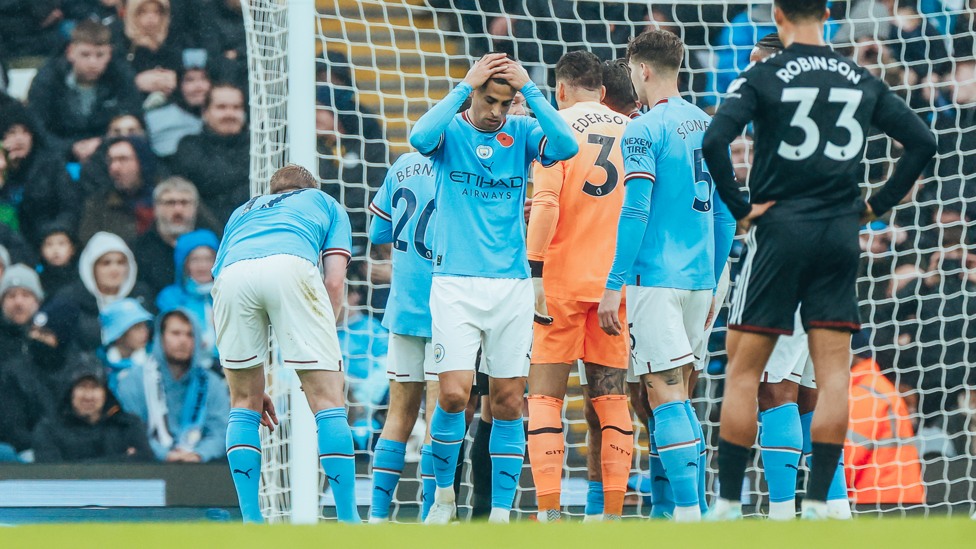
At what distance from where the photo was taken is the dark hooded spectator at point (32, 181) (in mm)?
6297

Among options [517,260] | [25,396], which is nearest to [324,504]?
[25,396]

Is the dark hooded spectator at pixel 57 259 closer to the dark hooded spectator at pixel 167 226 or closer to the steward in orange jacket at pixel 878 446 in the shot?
the dark hooded spectator at pixel 167 226

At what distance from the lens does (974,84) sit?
614cm

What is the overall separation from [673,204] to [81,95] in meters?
4.37

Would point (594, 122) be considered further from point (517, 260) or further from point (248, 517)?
point (248, 517)

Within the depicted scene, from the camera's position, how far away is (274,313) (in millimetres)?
3855

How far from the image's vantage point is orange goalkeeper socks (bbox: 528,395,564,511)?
4000 mm

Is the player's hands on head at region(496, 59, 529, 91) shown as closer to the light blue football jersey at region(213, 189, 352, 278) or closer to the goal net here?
the light blue football jersey at region(213, 189, 352, 278)

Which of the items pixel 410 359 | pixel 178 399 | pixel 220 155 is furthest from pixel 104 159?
pixel 410 359

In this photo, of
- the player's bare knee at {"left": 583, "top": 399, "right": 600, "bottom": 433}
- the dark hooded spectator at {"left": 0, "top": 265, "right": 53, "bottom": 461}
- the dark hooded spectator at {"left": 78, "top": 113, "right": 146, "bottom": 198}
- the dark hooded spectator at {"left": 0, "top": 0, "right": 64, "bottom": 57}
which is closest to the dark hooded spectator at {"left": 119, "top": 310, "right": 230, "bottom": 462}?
the dark hooded spectator at {"left": 0, "top": 265, "right": 53, "bottom": 461}

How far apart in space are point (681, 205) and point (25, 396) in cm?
434

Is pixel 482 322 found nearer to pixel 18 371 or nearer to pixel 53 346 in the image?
pixel 53 346

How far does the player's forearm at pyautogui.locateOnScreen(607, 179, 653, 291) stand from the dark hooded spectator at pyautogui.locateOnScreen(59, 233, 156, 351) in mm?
3637

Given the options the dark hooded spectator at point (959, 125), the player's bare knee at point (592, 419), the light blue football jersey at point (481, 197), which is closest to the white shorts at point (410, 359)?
the light blue football jersey at point (481, 197)
